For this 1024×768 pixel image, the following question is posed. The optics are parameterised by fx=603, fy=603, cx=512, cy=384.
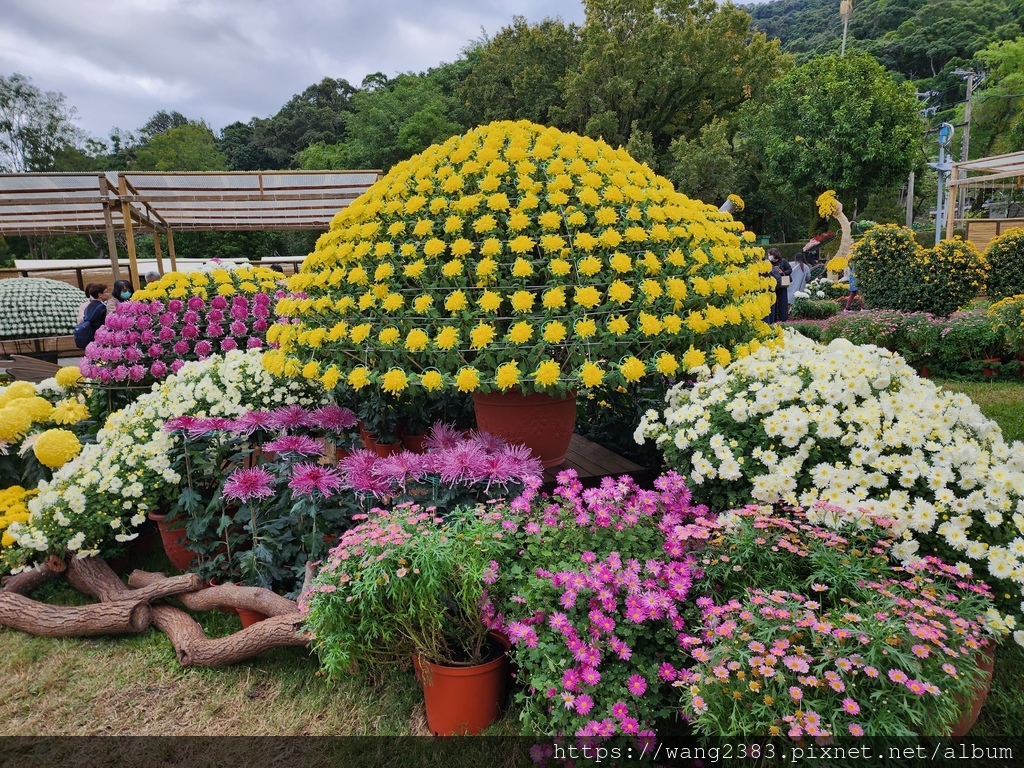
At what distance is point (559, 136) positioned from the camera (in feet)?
11.4

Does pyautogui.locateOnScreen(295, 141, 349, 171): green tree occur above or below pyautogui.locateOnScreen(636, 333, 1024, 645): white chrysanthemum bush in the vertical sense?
above

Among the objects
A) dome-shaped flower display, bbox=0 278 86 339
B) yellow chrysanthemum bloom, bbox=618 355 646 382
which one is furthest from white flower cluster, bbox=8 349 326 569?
dome-shaped flower display, bbox=0 278 86 339

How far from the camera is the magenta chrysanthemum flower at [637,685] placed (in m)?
1.81

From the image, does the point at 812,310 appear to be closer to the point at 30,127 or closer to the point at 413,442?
the point at 413,442

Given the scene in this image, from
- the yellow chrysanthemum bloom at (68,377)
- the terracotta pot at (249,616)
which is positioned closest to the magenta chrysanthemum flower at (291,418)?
the terracotta pot at (249,616)

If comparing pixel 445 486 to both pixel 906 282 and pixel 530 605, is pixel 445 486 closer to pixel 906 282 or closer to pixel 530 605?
pixel 530 605

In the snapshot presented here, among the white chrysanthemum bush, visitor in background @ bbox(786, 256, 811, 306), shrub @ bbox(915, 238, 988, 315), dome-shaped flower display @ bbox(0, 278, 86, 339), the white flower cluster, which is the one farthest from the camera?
visitor in background @ bbox(786, 256, 811, 306)

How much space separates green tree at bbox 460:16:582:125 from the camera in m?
25.9

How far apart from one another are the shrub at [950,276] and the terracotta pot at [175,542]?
11130 millimetres

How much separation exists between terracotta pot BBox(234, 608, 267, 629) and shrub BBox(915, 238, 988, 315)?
36.2 feet

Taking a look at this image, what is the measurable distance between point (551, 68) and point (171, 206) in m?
20.8

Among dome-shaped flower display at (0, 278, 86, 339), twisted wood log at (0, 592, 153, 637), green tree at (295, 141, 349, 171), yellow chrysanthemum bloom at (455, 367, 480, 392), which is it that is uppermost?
green tree at (295, 141, 349, 171)

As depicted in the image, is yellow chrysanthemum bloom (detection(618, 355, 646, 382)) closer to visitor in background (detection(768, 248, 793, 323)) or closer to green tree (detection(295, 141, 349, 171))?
visitor in background (detection(768, 248, 793, 323))

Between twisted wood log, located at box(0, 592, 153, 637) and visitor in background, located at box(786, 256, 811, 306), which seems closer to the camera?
twisted wood log, located at box(0, 592, 153, 637)
